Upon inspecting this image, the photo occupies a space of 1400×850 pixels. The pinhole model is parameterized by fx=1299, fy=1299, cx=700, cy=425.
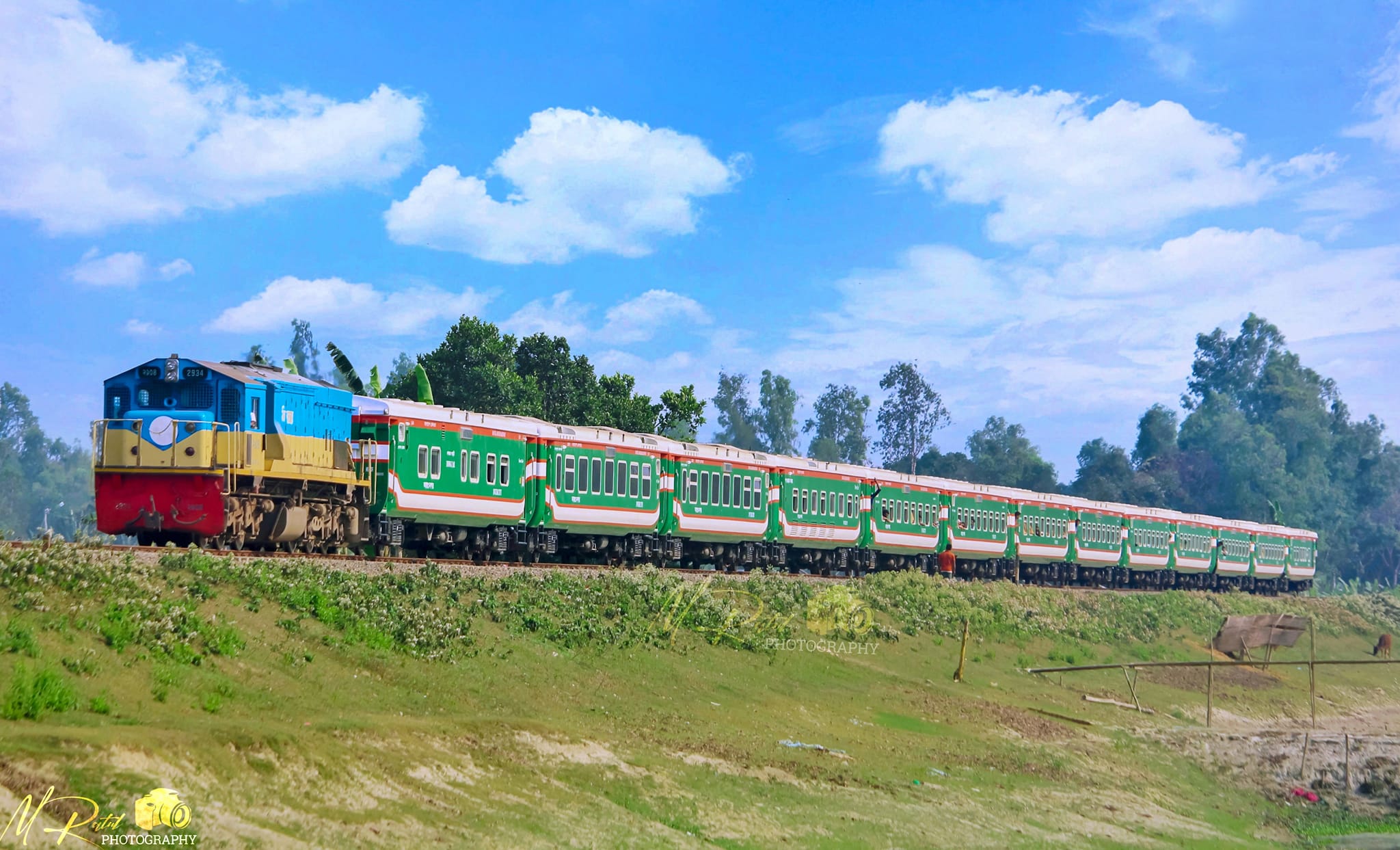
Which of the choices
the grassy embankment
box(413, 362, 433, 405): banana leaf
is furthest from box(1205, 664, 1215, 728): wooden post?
box(413, 362, 433, 405): banana leaf

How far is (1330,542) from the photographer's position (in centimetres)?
14325

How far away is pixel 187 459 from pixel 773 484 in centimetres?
2642

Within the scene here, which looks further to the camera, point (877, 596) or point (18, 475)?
point (18, 475)

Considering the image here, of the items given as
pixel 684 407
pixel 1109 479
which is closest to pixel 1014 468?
pixel 1109 479

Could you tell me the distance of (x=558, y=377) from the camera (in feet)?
241

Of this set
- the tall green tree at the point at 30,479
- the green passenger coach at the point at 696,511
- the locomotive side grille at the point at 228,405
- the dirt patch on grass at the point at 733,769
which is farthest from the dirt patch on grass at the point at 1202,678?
the tall green tree at the point at 30,479

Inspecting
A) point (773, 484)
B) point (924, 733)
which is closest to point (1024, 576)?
point (773, 484)

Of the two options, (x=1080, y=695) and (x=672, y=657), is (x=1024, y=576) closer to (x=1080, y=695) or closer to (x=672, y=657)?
(x=1080, y=695)

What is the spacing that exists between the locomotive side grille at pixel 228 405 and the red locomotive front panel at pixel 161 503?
4.39ft

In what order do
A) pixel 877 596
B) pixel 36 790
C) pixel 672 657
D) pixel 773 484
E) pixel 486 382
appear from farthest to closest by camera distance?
pixel 486 382 → pixel 773 484 → pixel 877 596 → pixel 672 657 → pixel 36 790

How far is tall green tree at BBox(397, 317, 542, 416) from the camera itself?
228 ft

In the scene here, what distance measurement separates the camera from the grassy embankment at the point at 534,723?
14.4 meters

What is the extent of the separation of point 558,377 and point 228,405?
47500 mm

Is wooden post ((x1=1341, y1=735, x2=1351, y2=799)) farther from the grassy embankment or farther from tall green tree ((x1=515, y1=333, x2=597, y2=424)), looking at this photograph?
tall green tree ((x1=515, y1=333, x2=597, y2=424))
